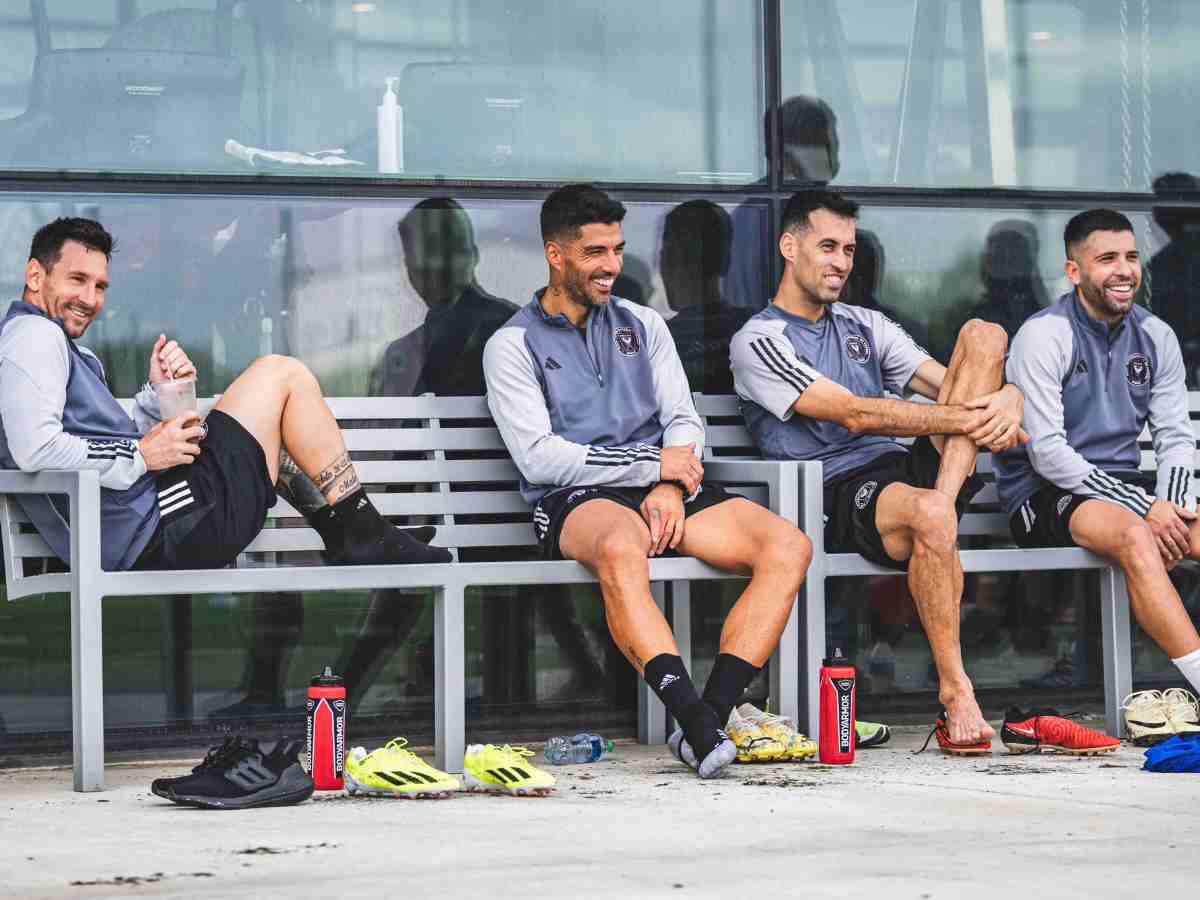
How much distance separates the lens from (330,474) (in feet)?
17.6

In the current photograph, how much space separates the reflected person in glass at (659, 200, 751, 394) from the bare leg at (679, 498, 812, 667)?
835 millimetres

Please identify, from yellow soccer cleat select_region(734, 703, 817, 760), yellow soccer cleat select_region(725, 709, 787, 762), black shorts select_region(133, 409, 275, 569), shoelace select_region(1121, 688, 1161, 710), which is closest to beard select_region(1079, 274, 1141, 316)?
shoelace select_region(1121, 688, 1161, 710)

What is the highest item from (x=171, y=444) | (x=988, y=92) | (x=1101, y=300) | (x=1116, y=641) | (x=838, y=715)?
(x=988, y=92)

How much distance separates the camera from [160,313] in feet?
19.0

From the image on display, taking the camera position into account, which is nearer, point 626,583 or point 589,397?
point 626,583

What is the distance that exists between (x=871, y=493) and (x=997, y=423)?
42 cm

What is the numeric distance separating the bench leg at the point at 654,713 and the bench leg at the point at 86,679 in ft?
5.65

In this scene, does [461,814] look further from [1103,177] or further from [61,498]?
[1103,177]

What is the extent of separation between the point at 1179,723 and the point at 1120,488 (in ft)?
2.48

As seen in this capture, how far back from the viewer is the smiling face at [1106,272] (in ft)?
20.3

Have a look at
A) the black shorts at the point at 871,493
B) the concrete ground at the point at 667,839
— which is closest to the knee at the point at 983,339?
the black shorts at the point at 871,493

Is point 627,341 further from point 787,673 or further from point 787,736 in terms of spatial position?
point 787,736

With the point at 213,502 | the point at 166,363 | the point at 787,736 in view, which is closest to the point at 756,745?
the point at 787,736

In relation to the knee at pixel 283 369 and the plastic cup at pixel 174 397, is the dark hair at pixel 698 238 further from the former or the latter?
the plastic cup at pixel 174 397
